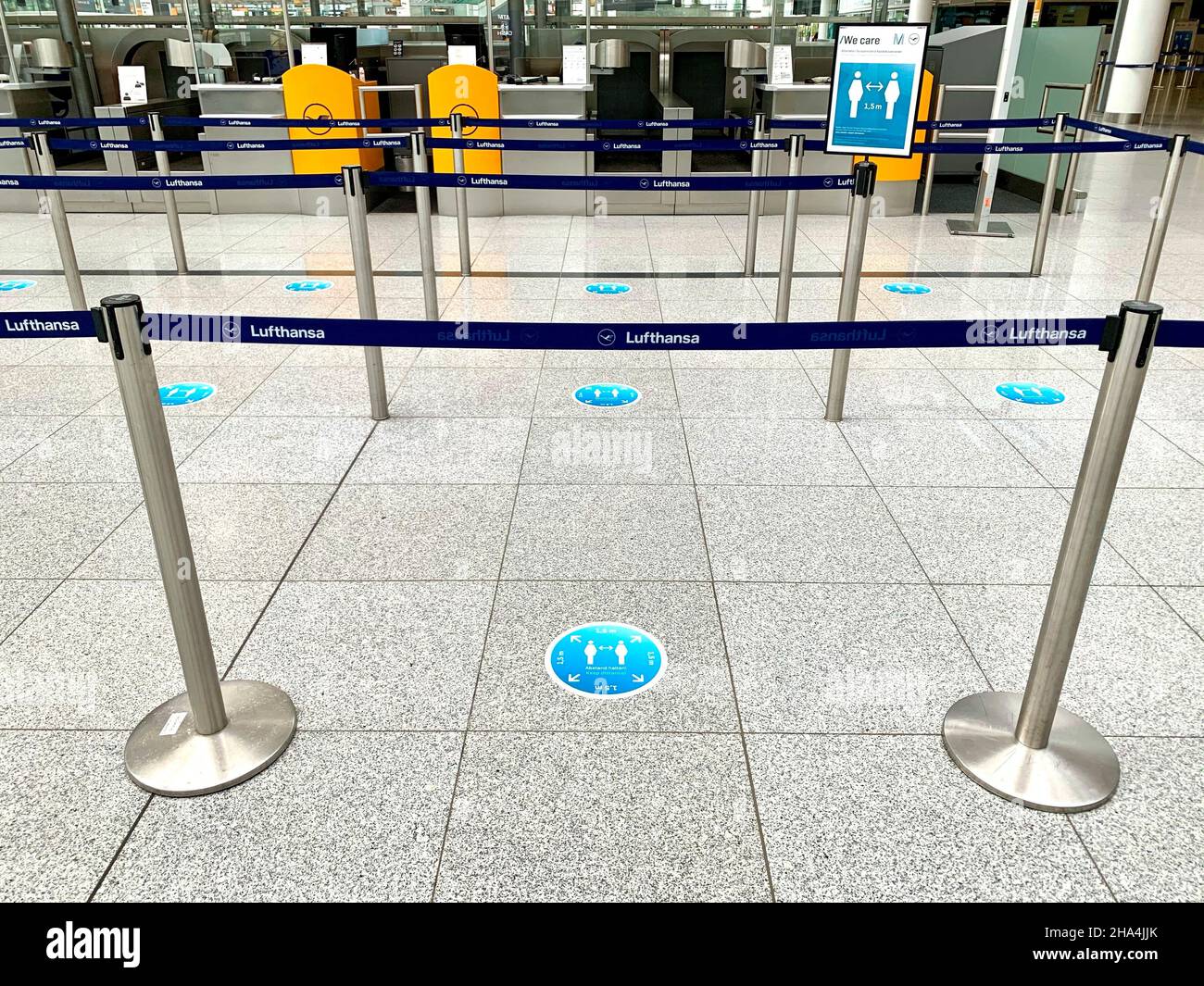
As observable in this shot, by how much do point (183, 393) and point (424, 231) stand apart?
5.06 ft

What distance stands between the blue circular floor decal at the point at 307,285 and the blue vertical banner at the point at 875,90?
3534 millimetres

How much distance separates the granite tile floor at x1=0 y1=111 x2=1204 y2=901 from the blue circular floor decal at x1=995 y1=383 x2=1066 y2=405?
0.11 meters

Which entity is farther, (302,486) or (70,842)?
(302,486)

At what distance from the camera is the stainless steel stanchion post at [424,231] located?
196 inches

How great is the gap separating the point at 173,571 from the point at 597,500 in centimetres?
168

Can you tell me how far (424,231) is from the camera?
5090mm

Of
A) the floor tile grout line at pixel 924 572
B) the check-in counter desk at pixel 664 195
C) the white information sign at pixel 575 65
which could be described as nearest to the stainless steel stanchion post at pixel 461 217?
the check-in counter desk at pixel 664 195

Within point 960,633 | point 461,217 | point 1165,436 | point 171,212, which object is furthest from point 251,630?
point 171,212

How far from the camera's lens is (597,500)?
3.46 meters

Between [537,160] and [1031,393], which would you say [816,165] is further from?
[1031,393]

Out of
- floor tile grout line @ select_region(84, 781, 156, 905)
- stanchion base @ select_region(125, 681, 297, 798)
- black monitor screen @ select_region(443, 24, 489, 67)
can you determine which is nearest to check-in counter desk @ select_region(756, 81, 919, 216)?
black monitor screen @ select_region(443, 24, 489, 67)

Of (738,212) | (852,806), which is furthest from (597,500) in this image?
(738,212)

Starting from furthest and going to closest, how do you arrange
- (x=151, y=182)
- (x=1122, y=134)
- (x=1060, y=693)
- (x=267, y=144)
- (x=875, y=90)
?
(x=267, y=144), (x=1122, y=134), (x=151, y=182), (x=875, y=90), (x=1060, y=693)
